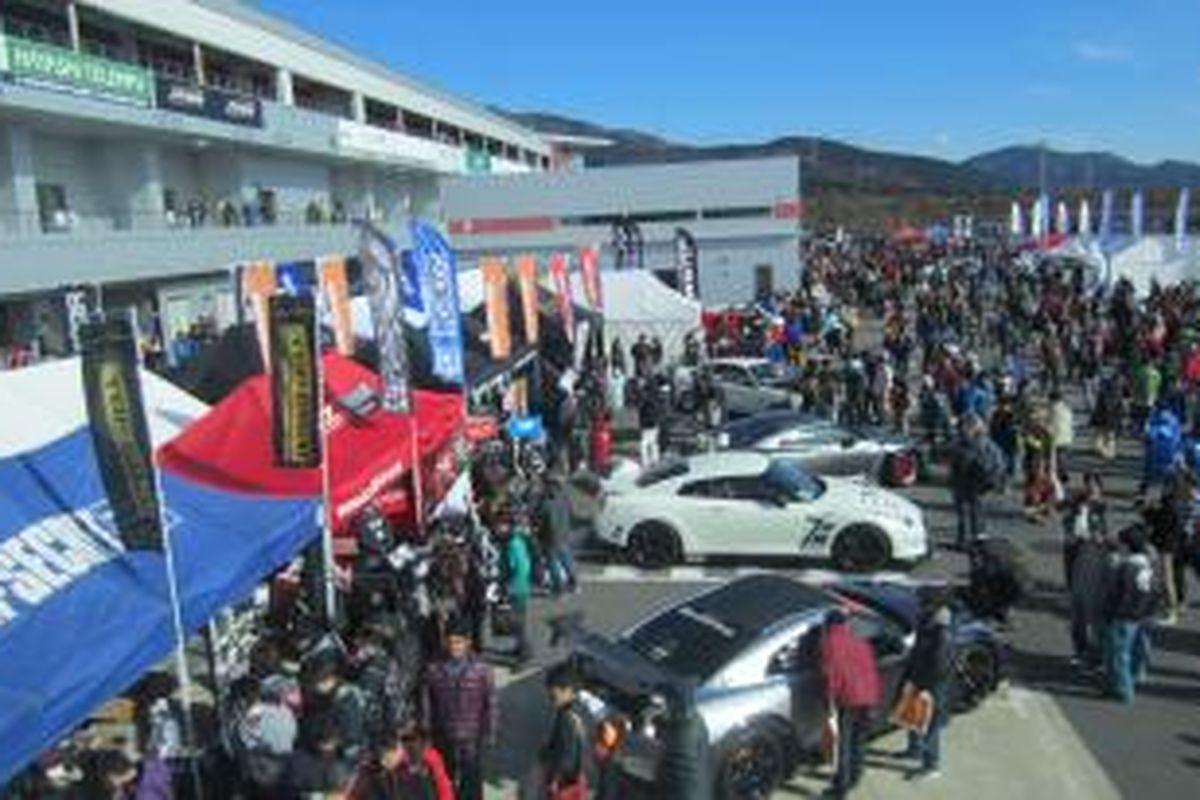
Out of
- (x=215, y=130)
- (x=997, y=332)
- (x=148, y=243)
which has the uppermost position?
(x=215, y=130)

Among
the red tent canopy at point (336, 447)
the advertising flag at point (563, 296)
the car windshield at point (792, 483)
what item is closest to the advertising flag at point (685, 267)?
the advertising flag at point (563, 296)

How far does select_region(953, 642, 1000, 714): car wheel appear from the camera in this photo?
12.2 m

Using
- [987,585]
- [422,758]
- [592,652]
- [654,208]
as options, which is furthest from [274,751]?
[654,208]

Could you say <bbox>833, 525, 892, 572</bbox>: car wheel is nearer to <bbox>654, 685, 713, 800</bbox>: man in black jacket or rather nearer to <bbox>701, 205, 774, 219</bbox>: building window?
<bbox>654, 685, 713, 800</bbox>: man in black jacket

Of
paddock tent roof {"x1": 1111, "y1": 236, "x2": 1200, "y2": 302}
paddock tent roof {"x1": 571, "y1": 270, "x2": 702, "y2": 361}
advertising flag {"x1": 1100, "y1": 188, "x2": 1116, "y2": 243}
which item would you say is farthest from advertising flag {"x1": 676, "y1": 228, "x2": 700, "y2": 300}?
advertising flag {"x1": 1100, "y1": 188, "x2": 1116, "y2": 243}

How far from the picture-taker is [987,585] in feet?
47.0

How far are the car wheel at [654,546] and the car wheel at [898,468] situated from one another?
4.81 m

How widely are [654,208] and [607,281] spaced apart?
25.9 meters

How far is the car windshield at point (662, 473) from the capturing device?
715 inches

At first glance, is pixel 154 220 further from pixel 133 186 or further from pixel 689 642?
pixel 689 642

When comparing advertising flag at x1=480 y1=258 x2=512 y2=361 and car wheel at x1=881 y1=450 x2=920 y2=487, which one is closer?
car wheel at x1=881 y1=450 x2=920 y2=487

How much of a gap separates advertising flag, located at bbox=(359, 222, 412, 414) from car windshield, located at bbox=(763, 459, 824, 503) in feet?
15.8

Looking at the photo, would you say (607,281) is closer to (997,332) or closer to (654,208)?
(997,332)

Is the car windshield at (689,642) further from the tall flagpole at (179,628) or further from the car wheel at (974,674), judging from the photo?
the tall flagpole at (179,628)
